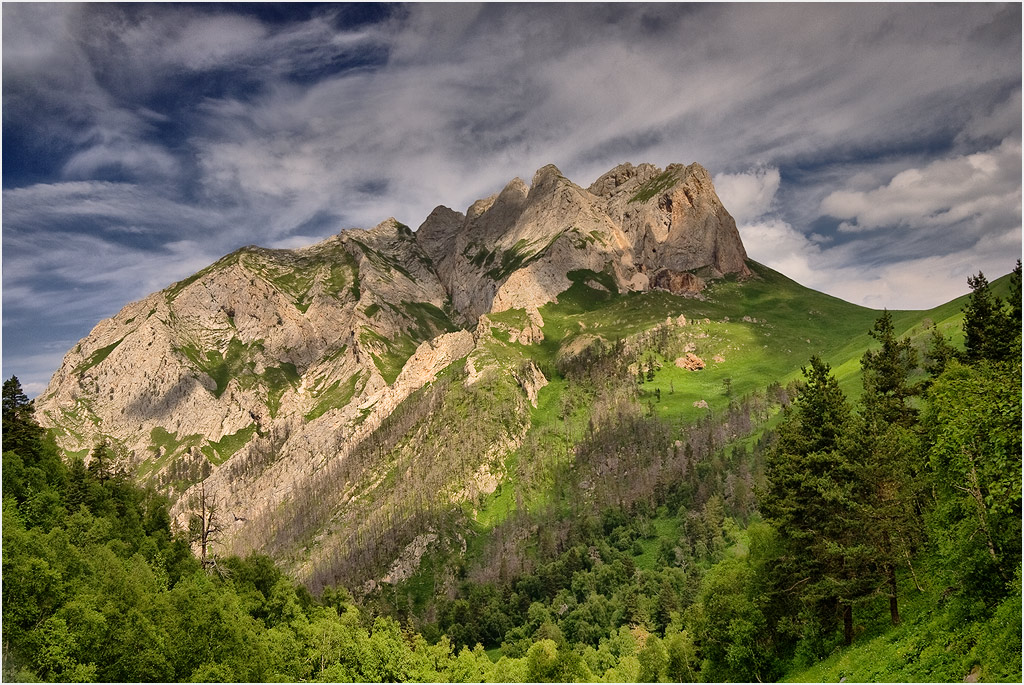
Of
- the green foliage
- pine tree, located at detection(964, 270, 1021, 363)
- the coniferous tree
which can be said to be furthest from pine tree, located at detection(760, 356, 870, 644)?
pine tree, located at detection(964, 270, 1021, 363)

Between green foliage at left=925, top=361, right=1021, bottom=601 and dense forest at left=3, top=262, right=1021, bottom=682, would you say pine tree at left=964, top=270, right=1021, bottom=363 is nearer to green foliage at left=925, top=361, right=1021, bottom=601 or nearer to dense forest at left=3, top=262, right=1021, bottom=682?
dense forest at left=3, top=262, right=1021, bottom=682

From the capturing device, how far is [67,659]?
4656 cm

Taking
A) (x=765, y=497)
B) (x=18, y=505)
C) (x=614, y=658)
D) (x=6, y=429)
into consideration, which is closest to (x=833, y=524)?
(x=765, y=497)

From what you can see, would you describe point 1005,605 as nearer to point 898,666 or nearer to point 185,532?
point 898,666

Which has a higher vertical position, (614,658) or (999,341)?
(999,341)

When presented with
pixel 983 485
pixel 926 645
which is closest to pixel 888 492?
pixel 983 485

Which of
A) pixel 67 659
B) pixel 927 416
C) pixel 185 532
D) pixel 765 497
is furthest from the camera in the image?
pixel 185 532

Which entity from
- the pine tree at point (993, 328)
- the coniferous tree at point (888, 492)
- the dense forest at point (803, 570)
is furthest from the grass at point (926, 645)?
the pine tree at point (993, 328)

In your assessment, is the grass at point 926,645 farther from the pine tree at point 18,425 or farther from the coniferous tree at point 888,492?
the pine tree at point 18,425

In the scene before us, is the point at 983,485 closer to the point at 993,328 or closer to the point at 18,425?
the point at 993,328

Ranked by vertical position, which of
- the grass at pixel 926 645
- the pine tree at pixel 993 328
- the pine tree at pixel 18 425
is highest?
the pine tree at pixel 18 425

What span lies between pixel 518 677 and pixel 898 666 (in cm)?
6817

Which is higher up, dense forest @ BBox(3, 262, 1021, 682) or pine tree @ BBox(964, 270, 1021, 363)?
pine tree @ BBox(964, 270, 1021, 363)

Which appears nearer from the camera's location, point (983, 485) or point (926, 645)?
point (983, 485)
